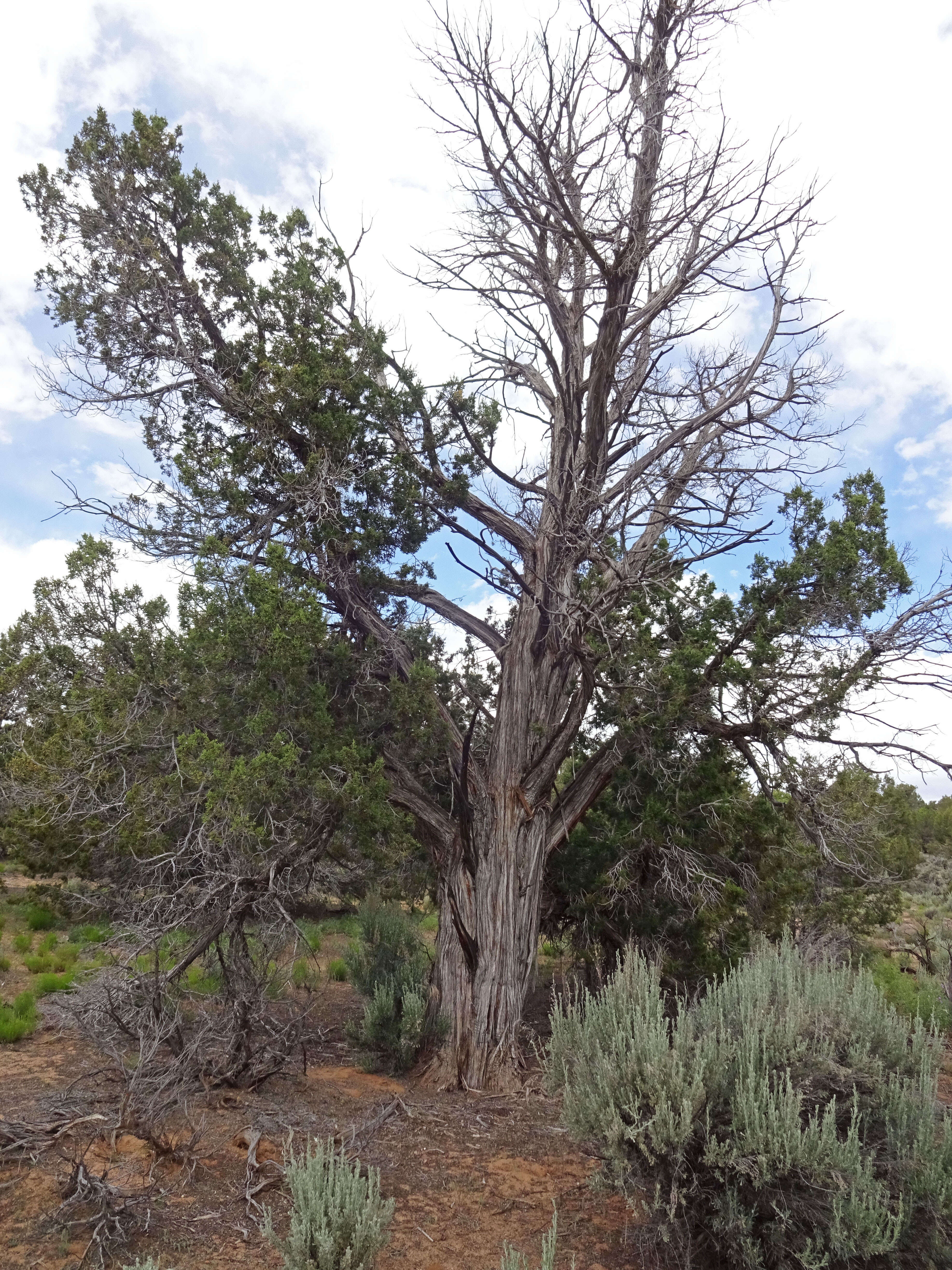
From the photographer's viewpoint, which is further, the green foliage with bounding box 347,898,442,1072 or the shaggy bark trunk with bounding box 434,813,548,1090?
the green foliage with bounding box 347,898,442,1072

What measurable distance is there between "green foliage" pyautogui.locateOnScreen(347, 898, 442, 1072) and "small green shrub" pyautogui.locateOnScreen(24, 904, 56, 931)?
207 inches

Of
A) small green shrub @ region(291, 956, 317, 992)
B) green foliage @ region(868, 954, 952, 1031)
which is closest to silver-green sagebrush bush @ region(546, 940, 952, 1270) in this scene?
green foliage @ region(868, 954, 952, 1031)

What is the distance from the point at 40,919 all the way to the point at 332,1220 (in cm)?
1133

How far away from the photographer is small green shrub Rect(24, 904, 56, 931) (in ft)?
43.9

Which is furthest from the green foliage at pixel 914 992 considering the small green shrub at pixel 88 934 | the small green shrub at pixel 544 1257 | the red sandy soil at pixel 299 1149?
the small green shrub at pixel 88 934

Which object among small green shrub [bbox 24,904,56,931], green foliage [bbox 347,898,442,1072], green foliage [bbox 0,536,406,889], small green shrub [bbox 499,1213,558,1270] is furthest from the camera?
small green shrub [bbox 24,904,56,931]

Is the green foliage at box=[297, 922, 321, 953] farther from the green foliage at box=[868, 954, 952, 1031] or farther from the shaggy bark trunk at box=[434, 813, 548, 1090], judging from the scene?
the green foliage at box=[868, 954, 952, 1031]

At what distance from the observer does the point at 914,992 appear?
10.5m

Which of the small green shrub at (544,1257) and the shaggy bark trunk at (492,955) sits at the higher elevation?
the shaggy bark trunk at (492,955)

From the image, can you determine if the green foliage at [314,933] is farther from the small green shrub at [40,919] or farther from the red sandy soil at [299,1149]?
the red sandy soil at [299,1149]

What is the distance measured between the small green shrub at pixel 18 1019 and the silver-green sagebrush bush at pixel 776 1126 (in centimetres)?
628

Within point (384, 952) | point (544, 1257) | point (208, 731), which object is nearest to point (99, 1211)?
point (544, 1257)

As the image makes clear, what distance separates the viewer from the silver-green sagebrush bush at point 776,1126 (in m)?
3.84

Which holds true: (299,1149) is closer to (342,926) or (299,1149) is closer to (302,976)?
(302,976)
